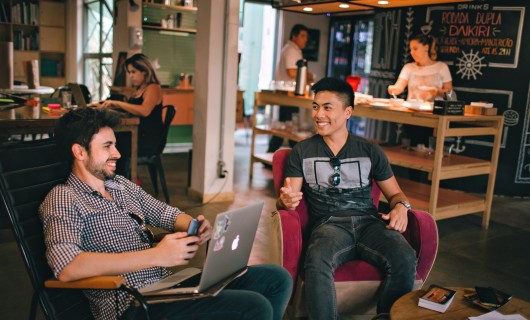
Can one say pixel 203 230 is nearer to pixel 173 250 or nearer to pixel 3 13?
pixel 173 250

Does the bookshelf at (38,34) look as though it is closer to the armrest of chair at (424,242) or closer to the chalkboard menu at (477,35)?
the chalkboard menu at (477,35)

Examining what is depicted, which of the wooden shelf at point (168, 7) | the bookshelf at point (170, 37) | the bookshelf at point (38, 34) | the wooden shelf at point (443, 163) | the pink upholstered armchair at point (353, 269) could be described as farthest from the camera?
the bookshelf at point (38, 34)

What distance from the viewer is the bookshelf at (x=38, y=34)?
845 centimetres

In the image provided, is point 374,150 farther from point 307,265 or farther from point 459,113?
point 459,113

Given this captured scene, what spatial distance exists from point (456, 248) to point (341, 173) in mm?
1823

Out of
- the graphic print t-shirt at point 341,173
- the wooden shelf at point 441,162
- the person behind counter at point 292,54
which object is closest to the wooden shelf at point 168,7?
the person behind counter at point 292,54

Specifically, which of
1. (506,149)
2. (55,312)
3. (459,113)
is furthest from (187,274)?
(506,149)

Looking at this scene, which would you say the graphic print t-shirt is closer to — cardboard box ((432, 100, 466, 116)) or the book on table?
the book on table

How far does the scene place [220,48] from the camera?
4.83 meters

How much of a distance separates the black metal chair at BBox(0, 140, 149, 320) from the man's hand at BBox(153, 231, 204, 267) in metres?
0.30

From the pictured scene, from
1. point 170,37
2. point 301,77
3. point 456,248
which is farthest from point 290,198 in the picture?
point 170,37

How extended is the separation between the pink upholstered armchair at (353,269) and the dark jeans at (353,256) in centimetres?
5

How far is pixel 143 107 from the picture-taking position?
4.71 metres

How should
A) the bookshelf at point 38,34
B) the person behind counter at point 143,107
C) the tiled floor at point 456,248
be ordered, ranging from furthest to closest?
the bookshelf at point 38,34
the person behind counter at point 143,107
the tiled floor at point 456,248
